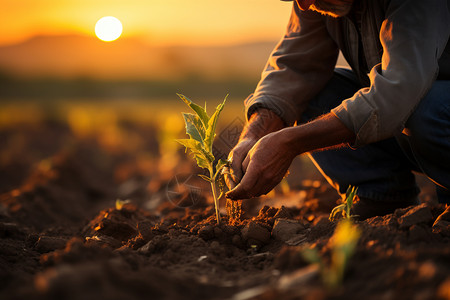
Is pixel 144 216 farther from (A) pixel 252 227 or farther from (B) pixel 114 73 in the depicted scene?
(B) pixel 114 73

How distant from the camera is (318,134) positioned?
7.60ft

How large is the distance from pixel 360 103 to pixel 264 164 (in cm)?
53

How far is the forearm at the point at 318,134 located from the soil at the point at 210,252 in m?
0.40

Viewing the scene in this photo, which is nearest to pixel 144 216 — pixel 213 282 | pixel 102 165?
pixel 213 282

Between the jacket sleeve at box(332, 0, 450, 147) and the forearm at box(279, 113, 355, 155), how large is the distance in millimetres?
42

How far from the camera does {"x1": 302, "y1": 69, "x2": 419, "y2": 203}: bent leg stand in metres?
3.05

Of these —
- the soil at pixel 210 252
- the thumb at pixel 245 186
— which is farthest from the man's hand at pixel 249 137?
the soil at pixel 210 252

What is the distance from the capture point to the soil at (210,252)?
1440 millimetres

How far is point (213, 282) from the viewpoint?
179 cm

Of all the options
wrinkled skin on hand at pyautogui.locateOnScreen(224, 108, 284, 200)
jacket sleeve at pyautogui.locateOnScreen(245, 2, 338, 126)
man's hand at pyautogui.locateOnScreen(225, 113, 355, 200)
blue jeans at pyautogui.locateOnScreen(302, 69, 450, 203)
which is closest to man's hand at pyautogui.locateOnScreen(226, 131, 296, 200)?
man's hand at pyautogui.locateOnScreen(225, 113, 355, 200)

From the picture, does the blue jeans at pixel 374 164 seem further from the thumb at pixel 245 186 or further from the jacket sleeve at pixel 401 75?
the thumb at pixel 245 186

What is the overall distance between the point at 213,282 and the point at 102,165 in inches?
229

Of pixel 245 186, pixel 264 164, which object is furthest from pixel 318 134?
pixel 245 186

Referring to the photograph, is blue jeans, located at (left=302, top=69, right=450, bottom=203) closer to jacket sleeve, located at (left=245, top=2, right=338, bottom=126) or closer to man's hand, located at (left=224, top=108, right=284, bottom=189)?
jacket sleeve, located at (left=245, top=2, right=338, bottom=126)
